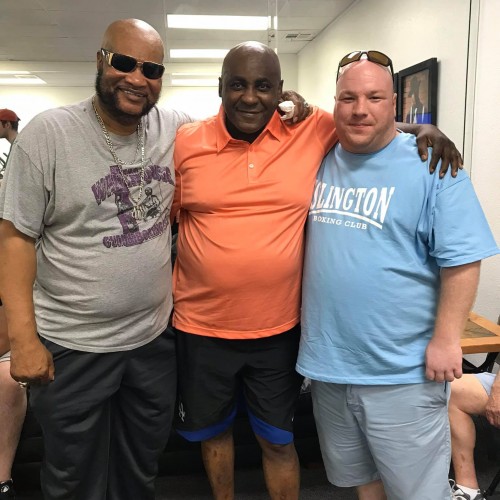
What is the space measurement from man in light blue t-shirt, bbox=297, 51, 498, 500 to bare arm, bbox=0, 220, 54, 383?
2.52 feet

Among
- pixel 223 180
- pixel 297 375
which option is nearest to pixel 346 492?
pixel 297 375

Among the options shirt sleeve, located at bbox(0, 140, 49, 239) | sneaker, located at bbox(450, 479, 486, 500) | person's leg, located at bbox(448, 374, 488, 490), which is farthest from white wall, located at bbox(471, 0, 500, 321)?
shirt sleeve, located at bbox(0, 140, 49, 239)

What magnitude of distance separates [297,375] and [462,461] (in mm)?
824

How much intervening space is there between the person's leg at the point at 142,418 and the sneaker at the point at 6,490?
1.78 feet

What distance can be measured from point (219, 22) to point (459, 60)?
296 centimetres

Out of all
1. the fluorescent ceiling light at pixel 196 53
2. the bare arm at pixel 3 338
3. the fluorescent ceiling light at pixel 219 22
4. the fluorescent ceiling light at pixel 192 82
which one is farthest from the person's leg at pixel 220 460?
the fluorescent ceiling light at pixel 192 82

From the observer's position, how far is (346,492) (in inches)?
80.1

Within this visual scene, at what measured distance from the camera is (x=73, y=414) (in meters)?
1.38

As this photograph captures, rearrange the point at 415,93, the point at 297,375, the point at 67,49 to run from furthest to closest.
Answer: the point at 67,49
the point at 415,93
the point at 297,375

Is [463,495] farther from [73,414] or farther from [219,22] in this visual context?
[219,22]

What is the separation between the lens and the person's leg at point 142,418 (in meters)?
1.48

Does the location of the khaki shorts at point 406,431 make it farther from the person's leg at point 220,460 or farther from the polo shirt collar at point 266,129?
the polo shirt collar at point 266,129

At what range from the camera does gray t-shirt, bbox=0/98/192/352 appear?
4.08 ft

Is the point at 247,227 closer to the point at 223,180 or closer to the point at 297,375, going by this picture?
the point at 223,180
